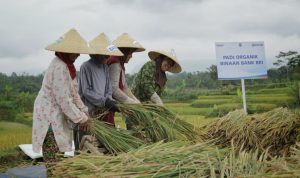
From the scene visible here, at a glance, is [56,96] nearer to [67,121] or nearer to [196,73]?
[67,121]

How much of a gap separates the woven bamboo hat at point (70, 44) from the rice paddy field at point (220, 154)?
630mm

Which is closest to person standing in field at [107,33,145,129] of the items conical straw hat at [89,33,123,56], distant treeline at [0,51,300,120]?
conical straw hat at [89,33,123,56]

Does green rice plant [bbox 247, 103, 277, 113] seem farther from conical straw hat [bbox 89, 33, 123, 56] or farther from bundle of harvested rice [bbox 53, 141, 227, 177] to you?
bundle of harvested rice [bbox 53, 141, 227, 177]

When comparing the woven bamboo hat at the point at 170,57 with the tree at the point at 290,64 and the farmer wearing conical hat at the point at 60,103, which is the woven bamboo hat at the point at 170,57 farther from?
the tree at the point at 290,64

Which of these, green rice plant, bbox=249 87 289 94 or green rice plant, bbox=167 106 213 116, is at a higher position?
green rice plant, bbox=249 87 289 94

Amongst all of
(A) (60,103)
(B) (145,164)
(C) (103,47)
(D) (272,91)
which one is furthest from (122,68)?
(D) (272,91)

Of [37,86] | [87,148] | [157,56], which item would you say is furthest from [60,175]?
[37,86]

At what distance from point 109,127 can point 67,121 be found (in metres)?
0.38

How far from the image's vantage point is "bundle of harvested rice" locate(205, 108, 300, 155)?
13.0 feet

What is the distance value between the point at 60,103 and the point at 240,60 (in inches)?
196

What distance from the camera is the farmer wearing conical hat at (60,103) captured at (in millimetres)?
3725

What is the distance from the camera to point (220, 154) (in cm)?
296

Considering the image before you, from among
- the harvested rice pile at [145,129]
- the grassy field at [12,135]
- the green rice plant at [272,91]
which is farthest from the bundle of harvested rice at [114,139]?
the green rice plant at [272,91]

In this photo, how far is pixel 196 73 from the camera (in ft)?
39.9
